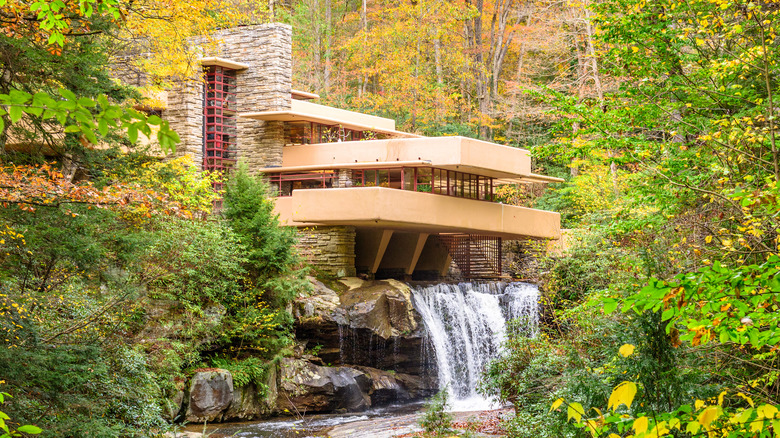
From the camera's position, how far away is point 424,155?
2033 cm

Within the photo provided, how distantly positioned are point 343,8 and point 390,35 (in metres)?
9.34

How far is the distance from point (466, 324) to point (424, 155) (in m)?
4.83

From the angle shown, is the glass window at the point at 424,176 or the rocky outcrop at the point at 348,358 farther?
the glass window at the point at 424,176

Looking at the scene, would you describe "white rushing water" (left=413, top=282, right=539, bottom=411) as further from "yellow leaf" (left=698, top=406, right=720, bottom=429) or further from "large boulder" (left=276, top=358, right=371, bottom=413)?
"yellow leaf" (left=698, top=406, right=720, bottom=429)

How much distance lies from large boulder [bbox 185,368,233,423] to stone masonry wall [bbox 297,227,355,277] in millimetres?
6584

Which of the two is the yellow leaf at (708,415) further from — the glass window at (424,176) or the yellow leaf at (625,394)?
the glass window at (424,176)

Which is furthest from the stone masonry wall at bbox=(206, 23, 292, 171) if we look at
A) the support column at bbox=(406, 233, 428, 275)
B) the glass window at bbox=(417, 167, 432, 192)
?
the support column at bbox=(406, 233, 428, 275)

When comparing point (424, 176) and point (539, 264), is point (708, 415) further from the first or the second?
point (424, 176)

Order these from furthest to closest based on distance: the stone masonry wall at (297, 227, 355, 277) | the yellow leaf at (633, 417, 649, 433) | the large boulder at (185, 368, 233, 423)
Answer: the stone masonry wall at (297, 227, 355, 277)
the large boulder at (185, 368, 233, 423)
the yellow leaf at (633, 417, 649, 433)

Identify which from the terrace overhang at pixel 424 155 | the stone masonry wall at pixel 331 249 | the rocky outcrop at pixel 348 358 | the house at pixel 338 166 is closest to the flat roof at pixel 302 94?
the house at pixel 338 166

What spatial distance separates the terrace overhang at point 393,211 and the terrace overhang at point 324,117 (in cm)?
312

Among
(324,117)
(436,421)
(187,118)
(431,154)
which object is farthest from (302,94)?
(436,421)

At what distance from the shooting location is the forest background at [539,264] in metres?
4.23

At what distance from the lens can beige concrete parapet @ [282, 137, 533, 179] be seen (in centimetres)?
2002
